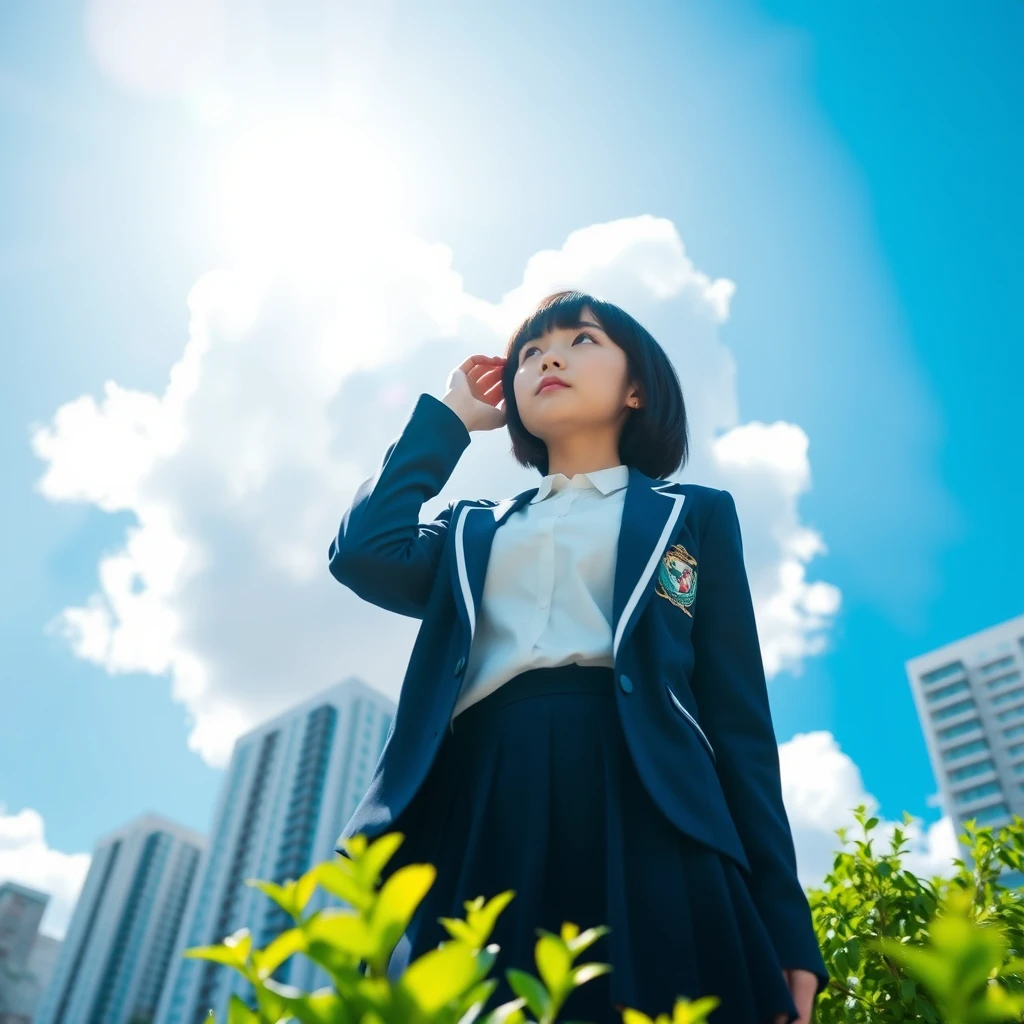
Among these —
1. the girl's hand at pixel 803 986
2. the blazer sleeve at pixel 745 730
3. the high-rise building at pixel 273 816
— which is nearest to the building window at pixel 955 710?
the high-rise building at pixel 273 816

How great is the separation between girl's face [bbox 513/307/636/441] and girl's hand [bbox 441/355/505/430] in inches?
4.4

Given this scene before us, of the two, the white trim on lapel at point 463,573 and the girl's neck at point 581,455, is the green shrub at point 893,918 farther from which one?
the girl's neck at point 581,455

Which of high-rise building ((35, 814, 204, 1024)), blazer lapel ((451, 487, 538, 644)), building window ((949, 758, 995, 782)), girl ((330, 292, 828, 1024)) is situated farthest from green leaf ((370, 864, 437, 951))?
high-rise building ((35, 814, 204, 1024))

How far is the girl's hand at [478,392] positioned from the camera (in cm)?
249

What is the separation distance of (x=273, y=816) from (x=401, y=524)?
76.1m

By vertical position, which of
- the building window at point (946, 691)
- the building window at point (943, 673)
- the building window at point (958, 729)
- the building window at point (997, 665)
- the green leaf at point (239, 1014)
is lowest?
the green leaf at point (239, 1014)

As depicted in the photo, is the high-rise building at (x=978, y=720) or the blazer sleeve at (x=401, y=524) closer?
the blazer sleeve at (x=401, y=524)

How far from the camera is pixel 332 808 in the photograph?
67500mm

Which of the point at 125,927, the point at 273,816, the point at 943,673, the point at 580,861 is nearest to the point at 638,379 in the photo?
the point at 580,861

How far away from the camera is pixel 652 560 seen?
6.29 feet

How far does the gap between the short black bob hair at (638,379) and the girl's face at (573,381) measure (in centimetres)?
3

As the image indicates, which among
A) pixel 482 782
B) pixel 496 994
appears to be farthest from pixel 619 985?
pixel 482 782

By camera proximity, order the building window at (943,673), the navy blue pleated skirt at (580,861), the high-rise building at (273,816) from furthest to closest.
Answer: the building window at (943,673), the high-rise building at (273,816), the navy blue pleated skirt at (580,861)

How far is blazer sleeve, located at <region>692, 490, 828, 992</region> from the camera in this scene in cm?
147
